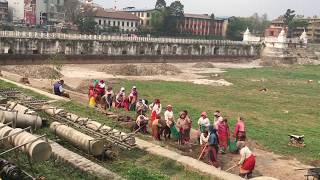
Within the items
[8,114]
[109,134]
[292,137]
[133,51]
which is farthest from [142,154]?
[133,51]

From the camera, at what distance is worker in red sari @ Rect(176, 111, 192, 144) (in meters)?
14.8

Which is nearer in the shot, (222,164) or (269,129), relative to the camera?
(222,164)

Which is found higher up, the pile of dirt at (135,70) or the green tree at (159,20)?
the green tree at (159,20)

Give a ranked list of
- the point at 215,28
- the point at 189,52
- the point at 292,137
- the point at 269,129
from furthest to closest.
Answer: the point at 215,28, the point at 189,52, the point at 269,129, the point at 292,137

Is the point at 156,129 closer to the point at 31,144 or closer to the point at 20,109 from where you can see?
the point at 20,109

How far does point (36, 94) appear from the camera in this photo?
2064cm

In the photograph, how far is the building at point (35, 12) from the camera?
90125 mm

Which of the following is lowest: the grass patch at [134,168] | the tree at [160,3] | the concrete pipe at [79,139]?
the grass patch at [134,168]

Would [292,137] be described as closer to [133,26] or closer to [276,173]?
[276,173]

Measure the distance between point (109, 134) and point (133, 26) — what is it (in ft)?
302

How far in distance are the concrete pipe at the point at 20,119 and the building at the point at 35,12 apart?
78.9 m

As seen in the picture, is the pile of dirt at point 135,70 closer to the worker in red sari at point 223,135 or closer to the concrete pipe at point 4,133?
the worker in red sari at point 223,135

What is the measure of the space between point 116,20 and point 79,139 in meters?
89.8

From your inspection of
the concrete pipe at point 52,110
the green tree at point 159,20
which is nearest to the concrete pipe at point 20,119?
the concrete pipe at point 52,110
